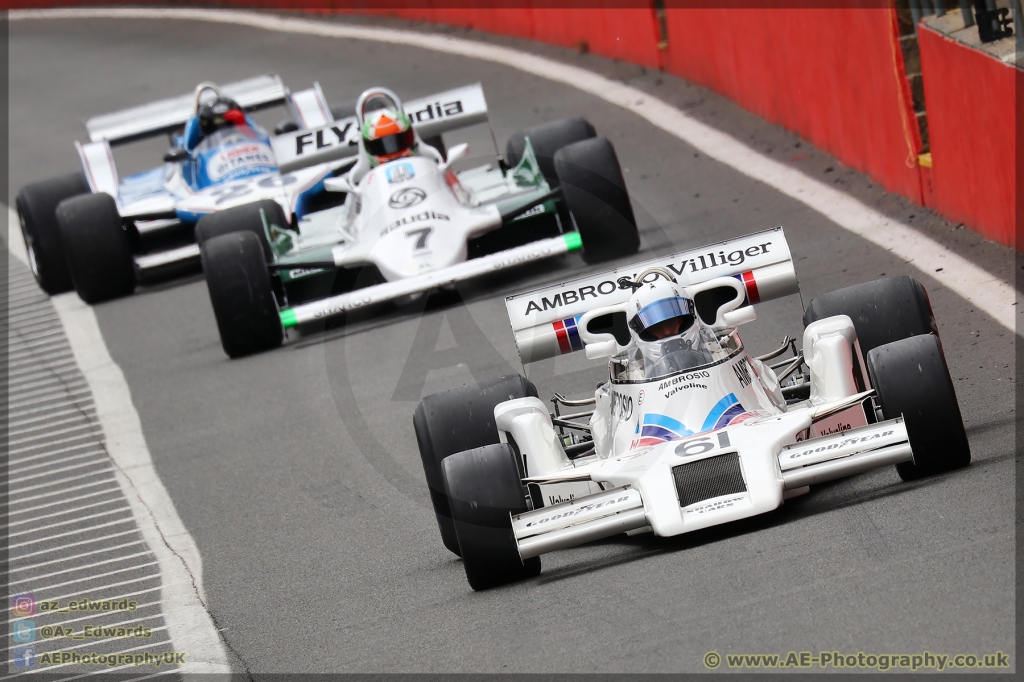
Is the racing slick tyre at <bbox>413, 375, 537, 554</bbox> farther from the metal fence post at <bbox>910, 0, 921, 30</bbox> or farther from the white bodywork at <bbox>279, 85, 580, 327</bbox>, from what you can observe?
the metal fence post at <bbox>910, 0, 921, 30</bbox>

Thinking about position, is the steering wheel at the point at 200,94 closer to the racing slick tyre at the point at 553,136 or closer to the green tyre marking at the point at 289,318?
the racing slick tyre at the point at 553,136

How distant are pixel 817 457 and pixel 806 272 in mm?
5120

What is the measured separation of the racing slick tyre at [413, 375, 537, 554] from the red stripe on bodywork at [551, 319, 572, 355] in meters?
0.30

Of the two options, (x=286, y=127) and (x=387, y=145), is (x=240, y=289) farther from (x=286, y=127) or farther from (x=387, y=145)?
(x=286, y=127)

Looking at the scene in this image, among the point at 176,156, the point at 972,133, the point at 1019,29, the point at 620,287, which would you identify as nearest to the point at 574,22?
the point at 176,156

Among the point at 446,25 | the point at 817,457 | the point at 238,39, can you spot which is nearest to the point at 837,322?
the point at 817,457

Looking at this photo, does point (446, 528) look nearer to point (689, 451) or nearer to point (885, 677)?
point (689, 451)

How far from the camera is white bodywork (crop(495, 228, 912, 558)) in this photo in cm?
655

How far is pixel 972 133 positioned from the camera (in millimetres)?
10859

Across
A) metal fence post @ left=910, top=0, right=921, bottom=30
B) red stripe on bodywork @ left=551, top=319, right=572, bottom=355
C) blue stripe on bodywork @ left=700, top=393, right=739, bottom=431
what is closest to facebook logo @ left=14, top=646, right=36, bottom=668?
red stripe on bodywork @ left=551, top=319, right=572, bottom=355

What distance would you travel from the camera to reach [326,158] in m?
14.9

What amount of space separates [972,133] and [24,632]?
6856 millimetres

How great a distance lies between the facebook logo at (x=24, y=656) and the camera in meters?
7.58

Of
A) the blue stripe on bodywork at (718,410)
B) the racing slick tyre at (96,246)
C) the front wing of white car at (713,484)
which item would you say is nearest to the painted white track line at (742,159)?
the blue stripe on bodywork at (718,410)
